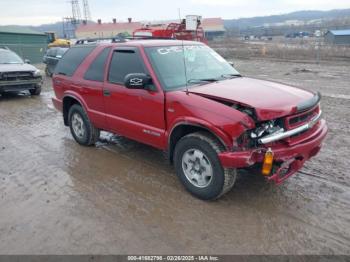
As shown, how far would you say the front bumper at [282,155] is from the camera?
3.61m

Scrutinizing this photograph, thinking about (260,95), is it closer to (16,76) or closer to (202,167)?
(202,167)

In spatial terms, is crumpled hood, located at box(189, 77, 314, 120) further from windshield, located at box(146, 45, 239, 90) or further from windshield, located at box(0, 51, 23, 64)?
windshield, located at box(0, 51, 23, 64)

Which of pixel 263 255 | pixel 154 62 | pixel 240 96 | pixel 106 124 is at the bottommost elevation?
pixel 263 255

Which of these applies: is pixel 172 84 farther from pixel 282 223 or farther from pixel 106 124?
pixel 282 223

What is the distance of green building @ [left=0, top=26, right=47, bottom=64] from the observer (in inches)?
1132

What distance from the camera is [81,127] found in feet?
20.4

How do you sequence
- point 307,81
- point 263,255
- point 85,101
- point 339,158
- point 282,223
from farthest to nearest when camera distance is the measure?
point 307,81 → point 85,101 → point 339,158 → point 282,223 → point 263,255

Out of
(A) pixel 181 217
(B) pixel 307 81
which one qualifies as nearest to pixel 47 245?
(A) pixel 181 217

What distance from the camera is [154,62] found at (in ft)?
15.3

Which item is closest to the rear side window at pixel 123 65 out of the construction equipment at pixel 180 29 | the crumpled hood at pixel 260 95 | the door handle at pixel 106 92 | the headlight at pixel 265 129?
the door handle at pixel 106 92

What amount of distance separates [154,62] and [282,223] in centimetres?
261

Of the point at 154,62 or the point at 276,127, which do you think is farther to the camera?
the point at 154,62

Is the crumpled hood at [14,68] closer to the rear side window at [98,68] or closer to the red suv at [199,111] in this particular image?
the red suv at [199,111]

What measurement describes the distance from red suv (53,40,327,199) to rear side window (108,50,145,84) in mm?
15
